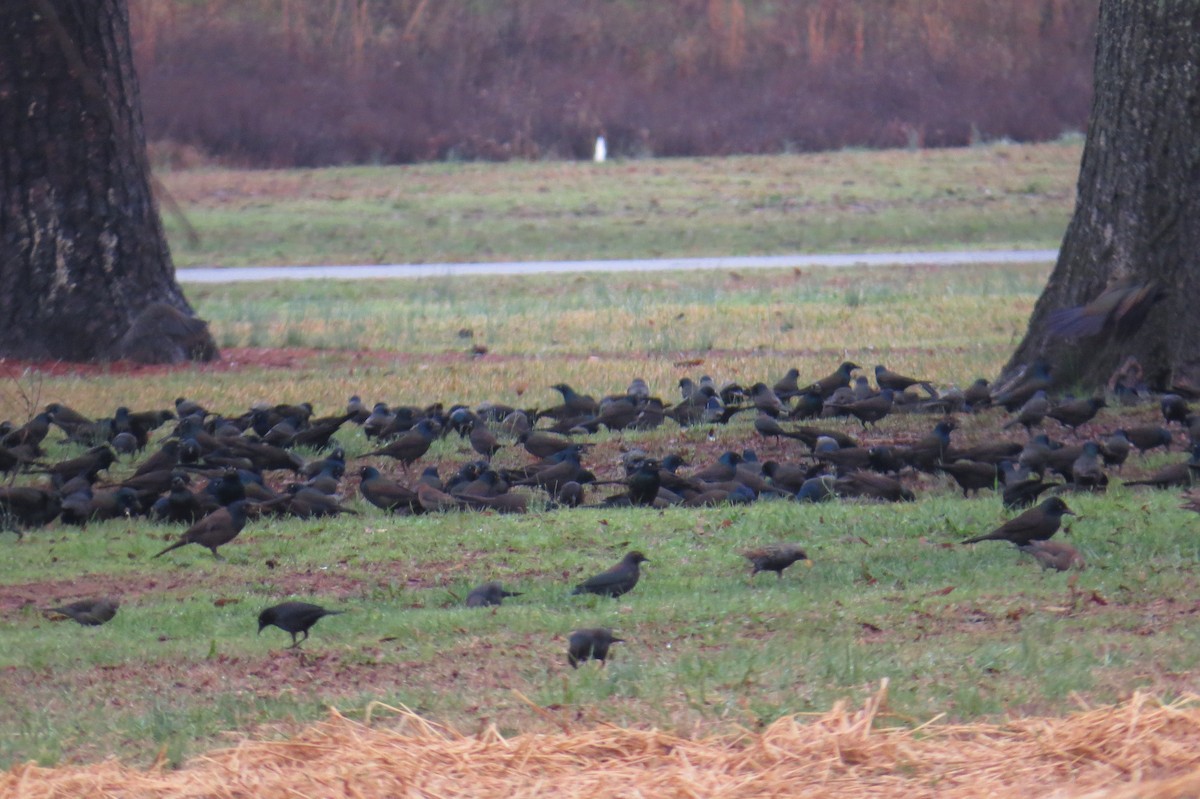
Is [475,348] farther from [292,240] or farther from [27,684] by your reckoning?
[292,240]

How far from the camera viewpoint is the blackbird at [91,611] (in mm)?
7457

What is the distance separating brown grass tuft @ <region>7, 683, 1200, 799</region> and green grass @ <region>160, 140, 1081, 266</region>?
2522 centimetres

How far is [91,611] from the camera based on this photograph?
7.49 metres

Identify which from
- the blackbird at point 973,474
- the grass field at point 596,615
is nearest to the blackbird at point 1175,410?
the grass field at point 596,615

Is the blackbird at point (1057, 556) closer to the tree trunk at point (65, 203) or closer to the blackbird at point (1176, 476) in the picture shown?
the blackbird at point (1176, 476)

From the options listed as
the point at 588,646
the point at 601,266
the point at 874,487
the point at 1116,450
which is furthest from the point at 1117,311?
the point at 601,266

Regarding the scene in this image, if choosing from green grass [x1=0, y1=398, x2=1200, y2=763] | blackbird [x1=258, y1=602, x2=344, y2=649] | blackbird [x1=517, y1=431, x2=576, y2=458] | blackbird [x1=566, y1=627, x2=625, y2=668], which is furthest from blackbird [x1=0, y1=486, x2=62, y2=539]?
blackbird [x1=566, y1=627, x2=625, y2=668]

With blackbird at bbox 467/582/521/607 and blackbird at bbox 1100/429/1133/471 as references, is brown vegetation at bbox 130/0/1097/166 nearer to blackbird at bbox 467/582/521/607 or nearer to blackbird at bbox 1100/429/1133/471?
blackbird at bbox 1100/429/1133/471

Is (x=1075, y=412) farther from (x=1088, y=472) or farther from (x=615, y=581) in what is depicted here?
(x=615, y=581)

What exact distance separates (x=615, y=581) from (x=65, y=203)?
10115 mm

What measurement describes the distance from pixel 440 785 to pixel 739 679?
5.08 ft

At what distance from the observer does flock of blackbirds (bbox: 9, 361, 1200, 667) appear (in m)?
9.77

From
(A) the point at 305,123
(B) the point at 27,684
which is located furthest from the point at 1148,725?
(A) the point at 305,123

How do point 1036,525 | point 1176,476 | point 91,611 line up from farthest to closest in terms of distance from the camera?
point 1176,476
point 1036,525
point 91,611
